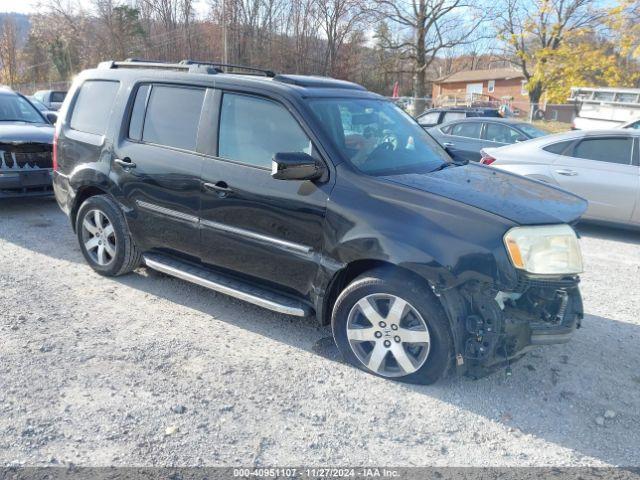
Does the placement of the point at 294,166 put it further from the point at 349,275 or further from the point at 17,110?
the point at 17,110

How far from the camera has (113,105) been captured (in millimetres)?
5004

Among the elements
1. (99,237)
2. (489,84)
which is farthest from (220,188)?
(489,84)

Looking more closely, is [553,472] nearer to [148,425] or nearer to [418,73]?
[148,425]

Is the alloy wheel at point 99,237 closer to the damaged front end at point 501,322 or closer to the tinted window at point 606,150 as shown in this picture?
the damaged front end at point 501,322

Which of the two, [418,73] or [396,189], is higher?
[418,73]

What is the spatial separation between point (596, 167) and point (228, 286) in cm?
565

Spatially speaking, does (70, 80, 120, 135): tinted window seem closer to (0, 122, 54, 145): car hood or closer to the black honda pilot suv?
the black honda pilot suv

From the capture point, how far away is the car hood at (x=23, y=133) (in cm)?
740

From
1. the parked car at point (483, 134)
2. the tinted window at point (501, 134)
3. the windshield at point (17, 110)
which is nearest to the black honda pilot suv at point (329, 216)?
the windshield at point (17, 110)

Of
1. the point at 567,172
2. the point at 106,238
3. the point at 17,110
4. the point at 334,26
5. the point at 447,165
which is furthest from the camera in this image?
the point at 334,26

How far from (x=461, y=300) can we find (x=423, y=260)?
32cm

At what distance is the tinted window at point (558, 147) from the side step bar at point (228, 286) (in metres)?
5.53

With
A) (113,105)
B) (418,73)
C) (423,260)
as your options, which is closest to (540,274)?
(423,260)

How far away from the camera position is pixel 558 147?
7.84m
